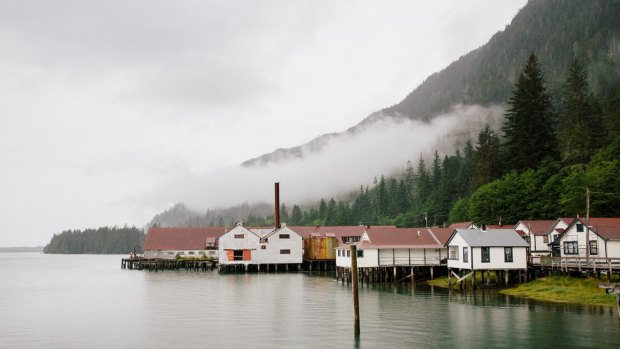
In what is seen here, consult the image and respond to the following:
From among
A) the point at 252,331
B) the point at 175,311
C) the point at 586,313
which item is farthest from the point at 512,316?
the point at 175,311

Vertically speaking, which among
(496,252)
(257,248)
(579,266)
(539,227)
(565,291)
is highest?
(539,227)

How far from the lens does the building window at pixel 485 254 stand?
58875mm

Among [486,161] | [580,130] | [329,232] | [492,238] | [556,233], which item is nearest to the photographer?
[492,238]

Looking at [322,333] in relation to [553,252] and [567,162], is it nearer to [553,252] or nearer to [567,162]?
[553,252]

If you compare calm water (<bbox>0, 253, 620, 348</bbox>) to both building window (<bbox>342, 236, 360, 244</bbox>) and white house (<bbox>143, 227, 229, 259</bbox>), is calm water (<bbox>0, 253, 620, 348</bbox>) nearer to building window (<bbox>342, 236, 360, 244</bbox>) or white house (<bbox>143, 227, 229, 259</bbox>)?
building window (<bbox>342, 236, 360, 244</bbox>)

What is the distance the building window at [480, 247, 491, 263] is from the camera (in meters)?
58.9

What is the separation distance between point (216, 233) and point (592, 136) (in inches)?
3152

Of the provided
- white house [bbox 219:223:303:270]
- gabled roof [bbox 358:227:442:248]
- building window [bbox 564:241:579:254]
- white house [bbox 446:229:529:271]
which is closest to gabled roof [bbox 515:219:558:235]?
building window [bbox 564:241:579:254]

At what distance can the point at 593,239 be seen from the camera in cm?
5641

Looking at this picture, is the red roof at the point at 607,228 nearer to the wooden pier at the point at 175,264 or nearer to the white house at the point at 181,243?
the wooden pier at the point at 175,264

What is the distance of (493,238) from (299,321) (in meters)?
27.3

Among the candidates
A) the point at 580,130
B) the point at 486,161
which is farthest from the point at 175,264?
the point at 580,130

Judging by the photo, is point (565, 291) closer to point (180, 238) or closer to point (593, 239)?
point (593, 239)

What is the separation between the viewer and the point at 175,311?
48.7m
